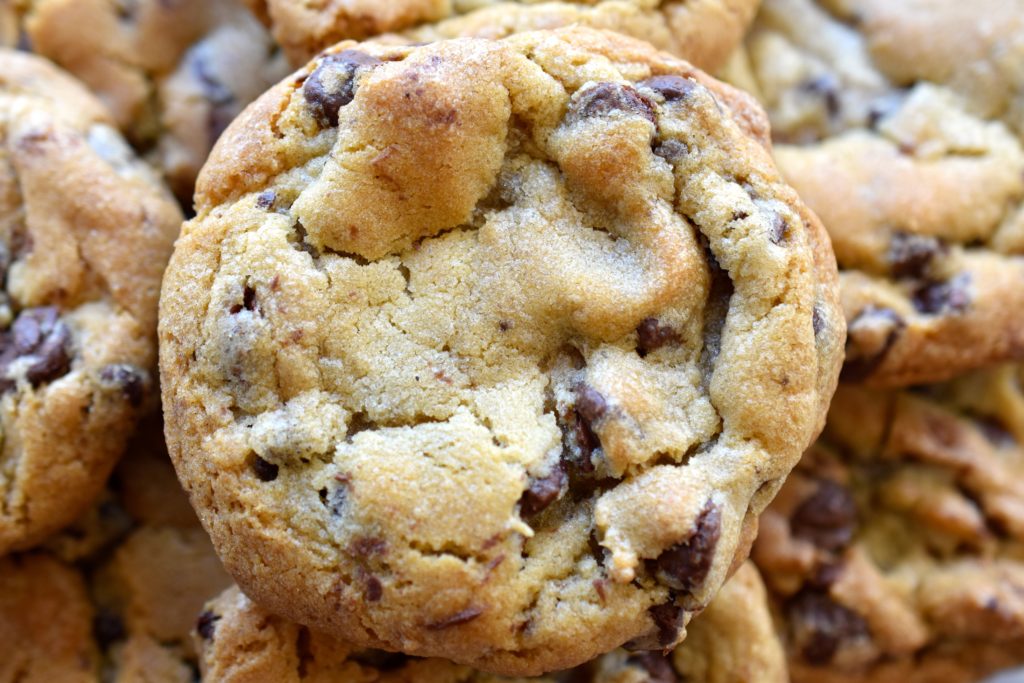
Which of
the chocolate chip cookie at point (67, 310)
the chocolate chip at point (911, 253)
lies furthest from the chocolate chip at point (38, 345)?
the chocolate chip at point (911, 253)

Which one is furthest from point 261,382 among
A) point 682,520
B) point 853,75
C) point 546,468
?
point 853,75

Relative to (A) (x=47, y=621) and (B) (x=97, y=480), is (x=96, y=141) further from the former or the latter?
(A) (x=47, y=621)

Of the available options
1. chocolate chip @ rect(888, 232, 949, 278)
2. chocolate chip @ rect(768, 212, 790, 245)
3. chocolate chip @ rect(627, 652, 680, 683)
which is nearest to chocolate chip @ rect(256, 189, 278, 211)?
chocolate chip @ rect(768, 212, 790, 245)

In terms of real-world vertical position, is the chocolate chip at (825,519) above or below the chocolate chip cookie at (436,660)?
below

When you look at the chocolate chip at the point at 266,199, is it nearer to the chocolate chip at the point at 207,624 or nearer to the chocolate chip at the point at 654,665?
the chocolate chip at the point at 207,624

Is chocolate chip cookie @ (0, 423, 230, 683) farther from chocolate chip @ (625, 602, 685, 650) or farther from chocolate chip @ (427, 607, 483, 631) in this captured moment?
chocolate chip @ (625, 602, 685, 650)

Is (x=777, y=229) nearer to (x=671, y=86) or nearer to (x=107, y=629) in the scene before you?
(x=671, y=86)

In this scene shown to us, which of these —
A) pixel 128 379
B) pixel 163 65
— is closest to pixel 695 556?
pixel 128 379
